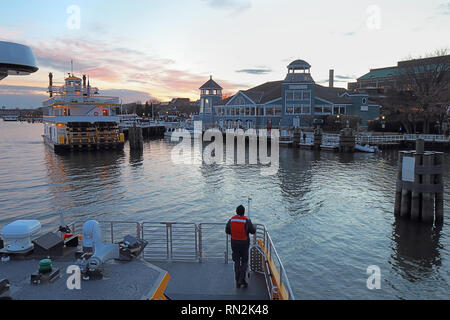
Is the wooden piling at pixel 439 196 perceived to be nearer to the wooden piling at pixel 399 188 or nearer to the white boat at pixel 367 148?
the wooden piling at pixel 399 188

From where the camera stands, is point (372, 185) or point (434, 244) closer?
point (434, 244)

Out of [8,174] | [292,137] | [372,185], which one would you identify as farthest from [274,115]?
[8,174]

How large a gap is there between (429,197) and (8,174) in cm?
3438

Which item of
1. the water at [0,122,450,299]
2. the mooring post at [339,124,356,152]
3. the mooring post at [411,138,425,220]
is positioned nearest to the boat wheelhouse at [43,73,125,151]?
the water at [0,122,450,299]

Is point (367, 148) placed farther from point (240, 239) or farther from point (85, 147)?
point (240, 239)

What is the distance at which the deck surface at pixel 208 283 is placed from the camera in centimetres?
734

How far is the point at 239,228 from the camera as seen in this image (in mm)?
7473

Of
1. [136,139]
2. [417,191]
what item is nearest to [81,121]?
[136,139]

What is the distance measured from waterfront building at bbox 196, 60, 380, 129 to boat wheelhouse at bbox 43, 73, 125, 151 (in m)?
29.9

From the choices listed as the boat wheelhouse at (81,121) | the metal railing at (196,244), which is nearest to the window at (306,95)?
the boat wheelhouse at (81,121)
